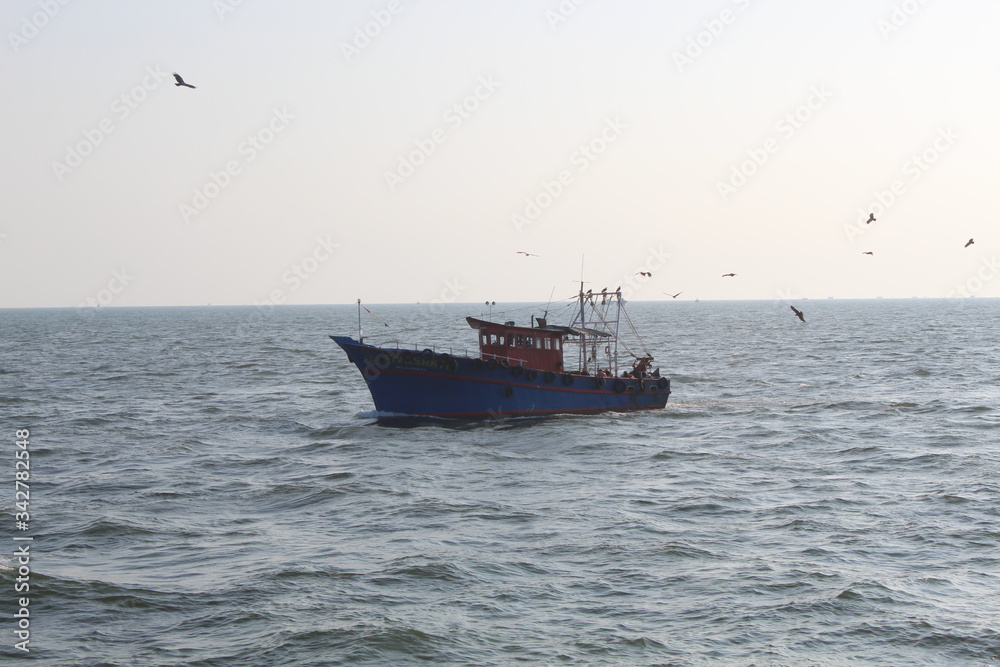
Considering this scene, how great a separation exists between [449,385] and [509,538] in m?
16.6

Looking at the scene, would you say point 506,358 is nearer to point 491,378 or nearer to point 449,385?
point 491,378

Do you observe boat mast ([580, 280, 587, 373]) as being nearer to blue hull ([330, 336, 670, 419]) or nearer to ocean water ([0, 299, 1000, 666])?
blue hull ([330, 336, 670, 419])

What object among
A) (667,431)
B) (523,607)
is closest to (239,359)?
(667,431)

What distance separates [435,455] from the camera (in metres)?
29.5

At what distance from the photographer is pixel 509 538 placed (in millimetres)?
19281

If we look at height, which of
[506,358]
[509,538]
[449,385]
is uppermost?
[506,358]

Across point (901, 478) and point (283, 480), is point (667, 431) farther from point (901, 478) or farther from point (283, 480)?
point (283, 480)

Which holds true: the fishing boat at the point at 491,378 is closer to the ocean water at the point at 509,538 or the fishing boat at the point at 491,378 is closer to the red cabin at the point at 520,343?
the red cabin at the point at 520,343

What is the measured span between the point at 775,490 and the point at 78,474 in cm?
1885

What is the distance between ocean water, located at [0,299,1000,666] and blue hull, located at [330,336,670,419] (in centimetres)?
118

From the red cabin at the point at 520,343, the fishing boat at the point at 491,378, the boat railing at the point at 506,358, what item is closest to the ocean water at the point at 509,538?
the fishing boat at the point at 491,378

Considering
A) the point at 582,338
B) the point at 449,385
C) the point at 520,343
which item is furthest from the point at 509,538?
the point at 582,338

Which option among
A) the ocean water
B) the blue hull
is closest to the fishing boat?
the blue hull

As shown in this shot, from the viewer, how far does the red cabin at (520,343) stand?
37.3 meters
